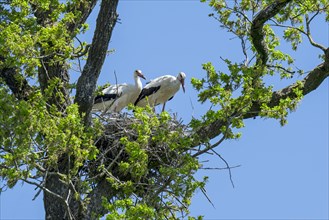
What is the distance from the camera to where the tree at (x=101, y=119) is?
631 inches

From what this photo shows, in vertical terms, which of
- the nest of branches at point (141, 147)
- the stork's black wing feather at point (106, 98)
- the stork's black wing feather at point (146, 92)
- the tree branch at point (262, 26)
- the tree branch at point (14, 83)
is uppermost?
the stork's black wing feather at point (146, 92)

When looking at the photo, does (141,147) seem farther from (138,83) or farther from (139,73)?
(139,73)

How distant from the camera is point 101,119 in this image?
1894cm

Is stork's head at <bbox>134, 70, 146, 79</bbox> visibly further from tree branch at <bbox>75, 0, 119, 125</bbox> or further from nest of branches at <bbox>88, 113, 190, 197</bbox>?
tree branch at <bbox>75, 0, 119, 125</bbox>

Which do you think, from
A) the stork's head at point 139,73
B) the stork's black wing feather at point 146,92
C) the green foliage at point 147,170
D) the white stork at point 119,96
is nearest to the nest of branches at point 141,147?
the green foliage at point 147,170

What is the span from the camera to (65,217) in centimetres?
1792

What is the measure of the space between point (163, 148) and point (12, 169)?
3.28m

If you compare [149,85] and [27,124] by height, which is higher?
[149,85]

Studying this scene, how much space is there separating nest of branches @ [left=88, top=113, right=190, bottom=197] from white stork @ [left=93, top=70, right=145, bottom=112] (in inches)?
103

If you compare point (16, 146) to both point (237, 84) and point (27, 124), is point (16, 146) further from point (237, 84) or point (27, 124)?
point (237, 84)

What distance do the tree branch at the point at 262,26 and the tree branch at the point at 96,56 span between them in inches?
82.4

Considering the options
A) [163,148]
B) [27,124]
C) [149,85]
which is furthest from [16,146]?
[149,85]

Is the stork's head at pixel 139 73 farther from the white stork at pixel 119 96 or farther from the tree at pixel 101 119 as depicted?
the tree at pixel 101 119

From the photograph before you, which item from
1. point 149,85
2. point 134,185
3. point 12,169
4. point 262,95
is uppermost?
point 149,85
